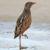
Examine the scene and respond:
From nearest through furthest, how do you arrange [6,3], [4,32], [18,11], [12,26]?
1. [4,32]
2. [12,26]
3. [18,11]
4. [6,3]

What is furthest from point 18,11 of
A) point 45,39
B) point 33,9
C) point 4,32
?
point 45,39

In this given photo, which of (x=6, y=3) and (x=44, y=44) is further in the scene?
(x=6, y=3)

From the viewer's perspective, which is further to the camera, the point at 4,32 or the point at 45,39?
the point at 4,32

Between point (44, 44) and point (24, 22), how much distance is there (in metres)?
0.70

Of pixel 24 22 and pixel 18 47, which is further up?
pixel 24 22

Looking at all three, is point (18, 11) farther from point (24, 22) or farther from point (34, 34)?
point (24, 22)

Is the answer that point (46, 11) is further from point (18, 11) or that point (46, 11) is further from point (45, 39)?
point (45, 39)

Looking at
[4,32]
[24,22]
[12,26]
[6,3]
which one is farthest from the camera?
[6,3]

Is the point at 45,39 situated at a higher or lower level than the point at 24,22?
lower

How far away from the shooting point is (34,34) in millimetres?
3924

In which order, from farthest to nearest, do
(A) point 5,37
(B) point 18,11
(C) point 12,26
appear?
(B) point 18,11, (C) point 12,26, (A) point 5,37

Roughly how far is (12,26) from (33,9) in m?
1.26

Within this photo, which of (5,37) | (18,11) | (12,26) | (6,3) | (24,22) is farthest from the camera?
(6,3)

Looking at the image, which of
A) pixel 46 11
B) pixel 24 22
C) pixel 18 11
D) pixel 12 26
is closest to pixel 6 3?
pixel 18 11
